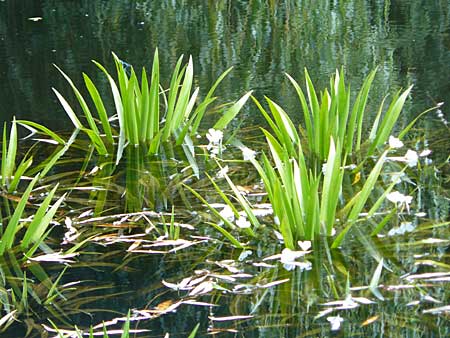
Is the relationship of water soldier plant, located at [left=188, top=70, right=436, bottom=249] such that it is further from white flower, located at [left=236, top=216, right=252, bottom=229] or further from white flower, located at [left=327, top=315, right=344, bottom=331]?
white flower, located at [left=327, top=315, right=344, bottom=331]

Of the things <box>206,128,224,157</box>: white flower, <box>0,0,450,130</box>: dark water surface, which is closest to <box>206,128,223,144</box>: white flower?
<box>206,128,224,157</box>: white flower

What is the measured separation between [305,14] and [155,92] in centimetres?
323

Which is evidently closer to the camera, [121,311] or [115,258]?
[121,311]

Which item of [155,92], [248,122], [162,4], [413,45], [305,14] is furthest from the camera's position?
[162,4]

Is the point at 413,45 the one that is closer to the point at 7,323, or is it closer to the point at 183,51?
the point at 183,51

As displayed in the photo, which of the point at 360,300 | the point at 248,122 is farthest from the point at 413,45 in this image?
the point at 360,300

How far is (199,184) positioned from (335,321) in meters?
1.08

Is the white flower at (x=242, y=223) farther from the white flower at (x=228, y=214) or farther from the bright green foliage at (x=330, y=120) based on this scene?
the bright green foliage at (x=330, y=120)


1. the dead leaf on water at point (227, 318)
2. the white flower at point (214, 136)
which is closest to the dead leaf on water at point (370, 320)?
the dead leaf on water at point (227, 318)

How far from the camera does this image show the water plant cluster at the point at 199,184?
228cm

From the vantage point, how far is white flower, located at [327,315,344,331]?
1.90m

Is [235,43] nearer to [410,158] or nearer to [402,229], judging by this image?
[410,158]

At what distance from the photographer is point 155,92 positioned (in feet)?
10.3

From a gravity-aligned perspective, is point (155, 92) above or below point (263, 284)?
above
